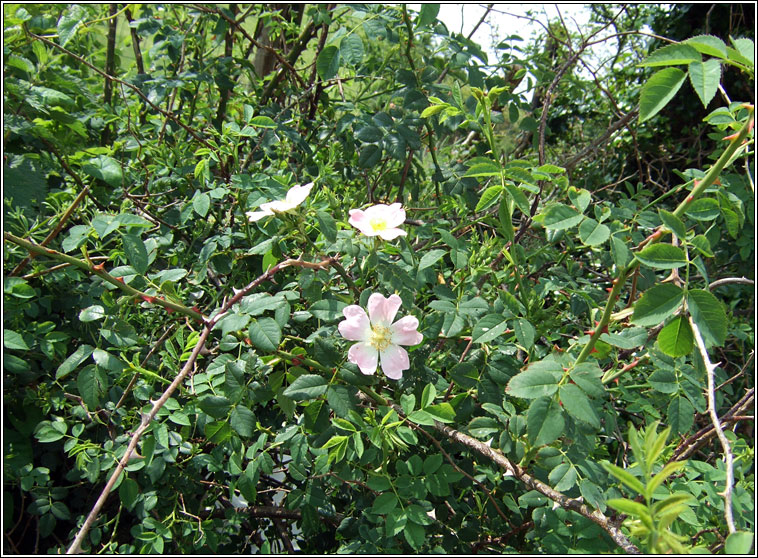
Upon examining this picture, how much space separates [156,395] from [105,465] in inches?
5.9

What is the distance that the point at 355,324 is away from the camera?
891 millimetres

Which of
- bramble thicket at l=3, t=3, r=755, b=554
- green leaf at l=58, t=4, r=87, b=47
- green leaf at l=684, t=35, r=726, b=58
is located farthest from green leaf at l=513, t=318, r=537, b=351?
green leaf at l=58, t=4, r=87, b=47

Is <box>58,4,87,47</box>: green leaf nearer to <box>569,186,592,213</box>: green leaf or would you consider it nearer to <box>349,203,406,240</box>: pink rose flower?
<box>349,203,406,240</box>: pink rose flower

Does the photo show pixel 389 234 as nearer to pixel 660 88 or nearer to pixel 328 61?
pixel 660 88

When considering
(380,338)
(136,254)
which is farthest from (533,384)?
(136,254)

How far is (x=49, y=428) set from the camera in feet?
3.61

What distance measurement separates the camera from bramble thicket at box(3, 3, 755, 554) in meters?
0.83

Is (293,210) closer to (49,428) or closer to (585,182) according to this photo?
(49,428)

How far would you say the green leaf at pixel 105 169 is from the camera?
1230 millimetres

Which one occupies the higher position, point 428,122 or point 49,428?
point 428,122

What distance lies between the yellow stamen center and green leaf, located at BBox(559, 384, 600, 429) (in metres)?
0.28

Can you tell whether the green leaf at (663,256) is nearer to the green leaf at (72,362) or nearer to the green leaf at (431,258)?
the green leaf at (431,258)

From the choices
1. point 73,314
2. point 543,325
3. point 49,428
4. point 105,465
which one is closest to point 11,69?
point 73,314

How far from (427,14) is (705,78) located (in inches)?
28.6
